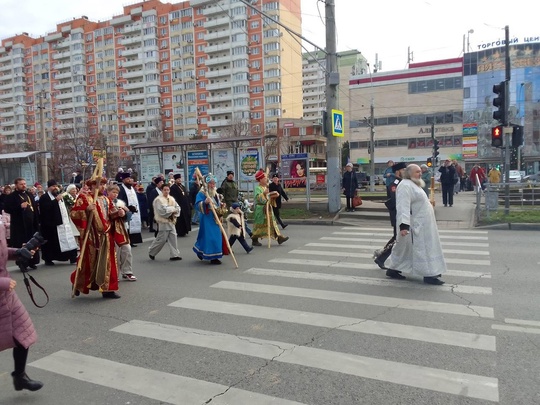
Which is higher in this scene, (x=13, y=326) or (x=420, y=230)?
(x=420, y=230)

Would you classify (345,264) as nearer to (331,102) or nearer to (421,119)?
(331,102)

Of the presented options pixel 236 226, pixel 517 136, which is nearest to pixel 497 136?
pixel 517 136

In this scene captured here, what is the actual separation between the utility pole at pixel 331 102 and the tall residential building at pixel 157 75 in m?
57.0

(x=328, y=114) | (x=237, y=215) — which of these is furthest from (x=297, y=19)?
(x=237, y=215)

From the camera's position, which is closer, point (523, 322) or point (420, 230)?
point (523, 322)

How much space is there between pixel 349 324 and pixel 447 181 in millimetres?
12774

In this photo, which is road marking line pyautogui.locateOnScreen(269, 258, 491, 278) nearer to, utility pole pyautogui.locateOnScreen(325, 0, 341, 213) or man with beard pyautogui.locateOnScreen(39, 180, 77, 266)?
man with beard pyautogui.locateOnScreen(39, 180, 77, 266)

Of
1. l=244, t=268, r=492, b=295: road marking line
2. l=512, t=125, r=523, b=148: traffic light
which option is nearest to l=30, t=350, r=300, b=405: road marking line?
l=244, t=268, r=492, b=295: road marking line

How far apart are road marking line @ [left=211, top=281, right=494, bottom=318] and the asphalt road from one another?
0.08 ft

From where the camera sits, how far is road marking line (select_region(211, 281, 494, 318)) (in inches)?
216

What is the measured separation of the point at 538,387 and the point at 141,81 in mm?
99482

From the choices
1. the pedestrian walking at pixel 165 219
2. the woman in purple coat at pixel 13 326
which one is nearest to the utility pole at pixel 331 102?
the pedestrian walking at pixel 165 219

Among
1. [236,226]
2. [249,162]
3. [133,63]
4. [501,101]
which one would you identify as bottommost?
[236,226]

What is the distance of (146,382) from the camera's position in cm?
382
